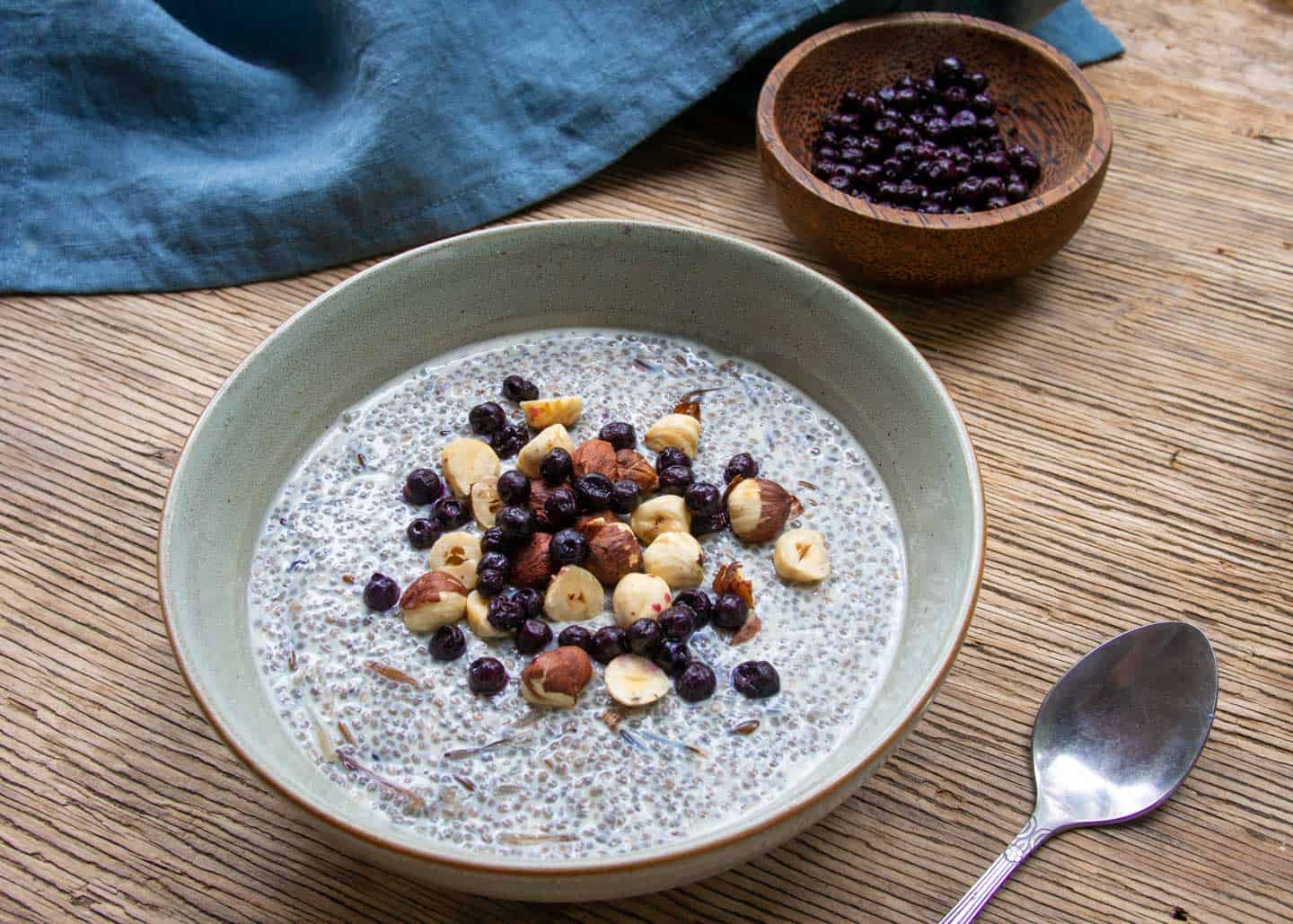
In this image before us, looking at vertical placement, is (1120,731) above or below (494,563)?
below

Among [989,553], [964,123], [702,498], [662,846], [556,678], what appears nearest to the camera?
[662,846]

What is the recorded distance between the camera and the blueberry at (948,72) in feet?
4.11

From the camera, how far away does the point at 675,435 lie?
88 cm

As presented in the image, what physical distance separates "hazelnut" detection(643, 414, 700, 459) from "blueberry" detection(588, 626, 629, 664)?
184 mm

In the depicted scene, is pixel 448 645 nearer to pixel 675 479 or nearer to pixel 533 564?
pixel 533 564

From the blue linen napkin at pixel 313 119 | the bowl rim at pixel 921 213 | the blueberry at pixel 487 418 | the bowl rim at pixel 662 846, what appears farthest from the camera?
the blue linen napkin at pixel 313 119

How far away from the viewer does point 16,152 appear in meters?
1.21

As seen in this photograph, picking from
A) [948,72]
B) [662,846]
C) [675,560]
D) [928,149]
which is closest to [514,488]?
[675,560]

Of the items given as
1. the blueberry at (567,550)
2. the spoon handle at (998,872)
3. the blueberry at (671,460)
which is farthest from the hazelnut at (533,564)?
the spoon handle at (998,872)

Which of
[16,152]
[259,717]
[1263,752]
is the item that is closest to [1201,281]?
[1263,752]

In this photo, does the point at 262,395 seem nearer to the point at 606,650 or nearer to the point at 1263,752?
the point at 606,650

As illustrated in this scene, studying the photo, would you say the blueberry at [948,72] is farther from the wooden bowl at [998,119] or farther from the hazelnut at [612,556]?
the hazelnut at [612,556]

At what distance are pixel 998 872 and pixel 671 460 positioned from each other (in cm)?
36

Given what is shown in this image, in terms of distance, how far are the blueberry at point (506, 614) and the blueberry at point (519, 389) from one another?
0.73 ft
